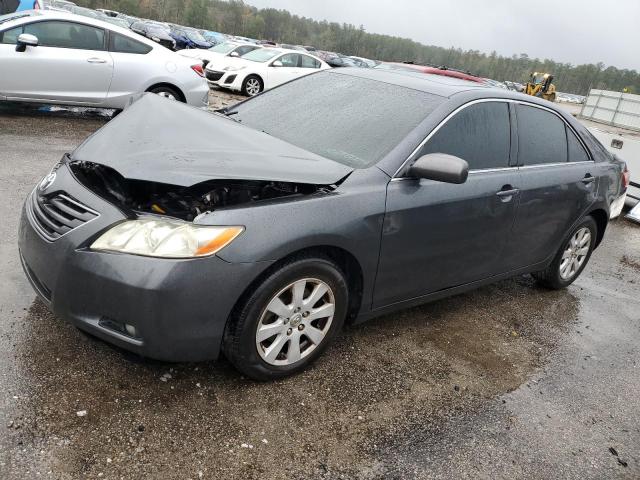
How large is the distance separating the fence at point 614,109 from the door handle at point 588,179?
11384 millimetres

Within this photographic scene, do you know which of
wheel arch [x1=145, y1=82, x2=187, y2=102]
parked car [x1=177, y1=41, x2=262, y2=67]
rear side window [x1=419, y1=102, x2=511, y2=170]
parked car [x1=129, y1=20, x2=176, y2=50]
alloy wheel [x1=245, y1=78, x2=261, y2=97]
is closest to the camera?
rear side window [x1=419, y1=102, x2=511, y2=170]

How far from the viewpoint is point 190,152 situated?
2.77 meters

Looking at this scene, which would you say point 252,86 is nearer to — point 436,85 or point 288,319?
point 436,85

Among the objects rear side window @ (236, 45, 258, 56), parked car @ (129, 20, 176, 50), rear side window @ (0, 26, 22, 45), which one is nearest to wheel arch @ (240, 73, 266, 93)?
rear side window @ (236, 45, 258, 56)

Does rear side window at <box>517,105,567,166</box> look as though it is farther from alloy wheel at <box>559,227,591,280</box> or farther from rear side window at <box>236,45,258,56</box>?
rear side window at <box>236,45,258,56</box>

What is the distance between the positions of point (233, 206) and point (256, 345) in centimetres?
69

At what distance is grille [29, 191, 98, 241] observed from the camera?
8.44 ft

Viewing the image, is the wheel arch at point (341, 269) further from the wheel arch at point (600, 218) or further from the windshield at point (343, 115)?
the wheel arch at point (600, 218)

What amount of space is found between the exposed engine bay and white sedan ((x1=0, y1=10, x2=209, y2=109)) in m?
4.86

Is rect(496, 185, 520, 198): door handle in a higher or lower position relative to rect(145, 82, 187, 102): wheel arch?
higher

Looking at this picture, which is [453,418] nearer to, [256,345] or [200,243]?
[256,345]

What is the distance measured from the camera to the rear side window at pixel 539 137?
153 inches

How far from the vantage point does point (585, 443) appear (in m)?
2.90

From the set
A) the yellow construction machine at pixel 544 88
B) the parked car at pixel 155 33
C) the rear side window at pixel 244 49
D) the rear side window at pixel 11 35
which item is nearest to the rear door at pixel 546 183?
the rear side window at pixel 11 35
